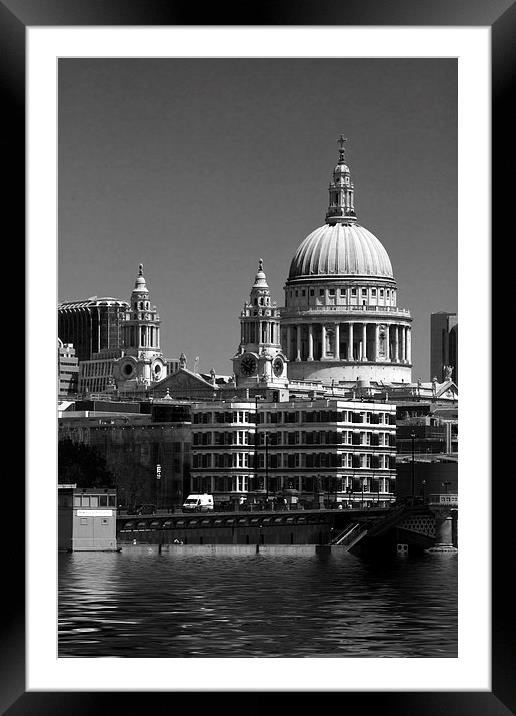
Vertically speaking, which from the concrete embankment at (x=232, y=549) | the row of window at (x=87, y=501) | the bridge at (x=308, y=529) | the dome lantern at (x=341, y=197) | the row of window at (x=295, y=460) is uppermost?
the dome lantern at (x=341, y=197)

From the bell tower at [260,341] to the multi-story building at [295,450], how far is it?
9.78 metres

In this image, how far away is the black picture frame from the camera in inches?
295

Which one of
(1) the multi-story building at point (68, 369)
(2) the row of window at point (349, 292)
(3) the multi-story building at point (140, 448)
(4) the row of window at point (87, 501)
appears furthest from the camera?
(2) the row of window at point (349, 292)

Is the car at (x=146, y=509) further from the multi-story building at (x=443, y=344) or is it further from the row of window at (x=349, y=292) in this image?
the row of window at (x=349, y=292)

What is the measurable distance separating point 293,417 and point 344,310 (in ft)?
57.0

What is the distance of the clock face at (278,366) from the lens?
74.1 m

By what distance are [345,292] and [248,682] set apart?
239 feet

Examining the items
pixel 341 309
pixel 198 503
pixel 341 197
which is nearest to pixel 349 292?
pixel 341 309

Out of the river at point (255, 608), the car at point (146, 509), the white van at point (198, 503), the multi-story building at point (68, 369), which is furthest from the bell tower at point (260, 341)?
the river at point (255, 608)
